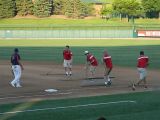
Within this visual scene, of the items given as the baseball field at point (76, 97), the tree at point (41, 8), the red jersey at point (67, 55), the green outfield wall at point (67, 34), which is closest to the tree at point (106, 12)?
the tree at point (41, 8)

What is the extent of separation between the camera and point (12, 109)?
1848 cm

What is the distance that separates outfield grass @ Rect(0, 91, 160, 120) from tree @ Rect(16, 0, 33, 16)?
85.6 meters

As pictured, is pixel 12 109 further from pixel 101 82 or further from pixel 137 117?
pixel 101 82

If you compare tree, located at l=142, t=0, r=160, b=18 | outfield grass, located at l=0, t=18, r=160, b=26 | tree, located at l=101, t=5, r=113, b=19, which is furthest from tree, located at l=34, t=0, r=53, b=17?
tree, located at l=142, t=0, r=160, b=18

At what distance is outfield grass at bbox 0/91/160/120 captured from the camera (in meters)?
16.7

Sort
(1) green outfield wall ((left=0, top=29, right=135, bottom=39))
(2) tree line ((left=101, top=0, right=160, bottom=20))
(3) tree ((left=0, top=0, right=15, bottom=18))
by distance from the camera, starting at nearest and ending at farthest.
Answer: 1. (1) green outfield wall ((left=0, top=29, right=135, bottom=39))
2. (3) tree ((left=0, top=0, right=15, bottom=18))
3. (2) tree line ((left=101, top=0, right=160, bottom=20))

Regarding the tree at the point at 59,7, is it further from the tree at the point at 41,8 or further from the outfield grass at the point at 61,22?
the outfield grass at the point at 61,22

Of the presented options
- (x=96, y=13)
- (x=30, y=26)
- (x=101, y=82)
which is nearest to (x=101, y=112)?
(x=101, y=82)

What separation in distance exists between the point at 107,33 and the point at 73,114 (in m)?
68.1

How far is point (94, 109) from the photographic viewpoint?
60.2 feet

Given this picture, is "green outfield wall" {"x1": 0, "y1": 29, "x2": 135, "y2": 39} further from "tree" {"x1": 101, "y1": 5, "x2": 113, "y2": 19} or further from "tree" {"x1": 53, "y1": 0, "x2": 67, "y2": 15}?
"tree" {"x1": 101, "y1": 5, "x2": 113, "y2": 19}

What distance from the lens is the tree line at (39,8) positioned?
10469 centimetres

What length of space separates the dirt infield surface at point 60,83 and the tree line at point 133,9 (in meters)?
77.6

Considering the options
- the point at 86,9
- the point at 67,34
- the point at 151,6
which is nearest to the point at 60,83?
the point at 67,34
